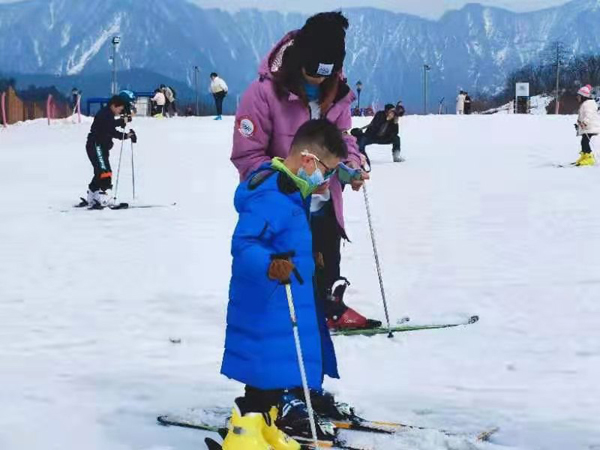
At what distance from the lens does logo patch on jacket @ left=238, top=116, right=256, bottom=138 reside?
4305 millimetres

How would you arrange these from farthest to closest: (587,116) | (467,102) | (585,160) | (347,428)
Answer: (467,102), (585,160), (587,116), (347,428)

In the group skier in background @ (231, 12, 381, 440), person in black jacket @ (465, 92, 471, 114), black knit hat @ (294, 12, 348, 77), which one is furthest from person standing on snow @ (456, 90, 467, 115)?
black knit hat @ (294, 12, 348, 77)

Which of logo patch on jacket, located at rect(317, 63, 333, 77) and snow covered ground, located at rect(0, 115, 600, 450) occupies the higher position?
logo patch on jacket, located at rect(317, 63, 333, 77)

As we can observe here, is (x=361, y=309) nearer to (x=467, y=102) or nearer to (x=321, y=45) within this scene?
(x=321, y=45)

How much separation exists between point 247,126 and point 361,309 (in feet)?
7.59

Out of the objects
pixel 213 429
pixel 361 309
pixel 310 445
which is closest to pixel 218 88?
pixel 361 309

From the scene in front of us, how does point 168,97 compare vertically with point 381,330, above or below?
above

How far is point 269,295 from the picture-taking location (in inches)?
126

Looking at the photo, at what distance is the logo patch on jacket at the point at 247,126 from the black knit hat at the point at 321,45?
0.37 m

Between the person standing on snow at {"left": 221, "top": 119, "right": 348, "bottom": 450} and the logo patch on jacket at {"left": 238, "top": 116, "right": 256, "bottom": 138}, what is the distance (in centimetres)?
109

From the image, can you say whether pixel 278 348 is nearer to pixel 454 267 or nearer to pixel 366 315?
pixel 366 315

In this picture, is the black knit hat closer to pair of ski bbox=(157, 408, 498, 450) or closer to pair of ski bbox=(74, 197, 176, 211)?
pair of ski bbox=(157, 408, 498, 450)

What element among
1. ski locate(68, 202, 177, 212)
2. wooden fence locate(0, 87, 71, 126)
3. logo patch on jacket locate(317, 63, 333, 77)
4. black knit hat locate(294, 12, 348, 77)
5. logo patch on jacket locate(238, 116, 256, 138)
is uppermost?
wooden fence locate(0, 87, 71, 126)

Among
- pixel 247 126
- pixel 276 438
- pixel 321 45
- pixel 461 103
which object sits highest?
pixel 461 103
